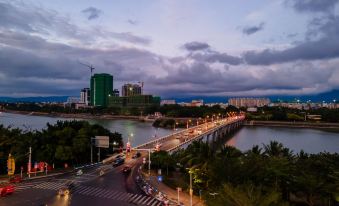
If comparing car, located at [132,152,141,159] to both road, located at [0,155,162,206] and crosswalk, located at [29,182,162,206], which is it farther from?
crosswalk, located at [29,182,162,206]

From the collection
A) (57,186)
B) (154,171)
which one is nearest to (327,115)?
(154,171)

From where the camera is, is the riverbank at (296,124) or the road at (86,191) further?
the riverbank at (296,124)

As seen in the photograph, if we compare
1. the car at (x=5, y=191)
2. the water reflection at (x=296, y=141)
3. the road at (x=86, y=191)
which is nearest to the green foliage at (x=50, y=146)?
the road at (x=86, y=191)

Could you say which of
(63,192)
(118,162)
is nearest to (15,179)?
(63,192)

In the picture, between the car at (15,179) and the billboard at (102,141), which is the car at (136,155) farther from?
the car at (15,179)

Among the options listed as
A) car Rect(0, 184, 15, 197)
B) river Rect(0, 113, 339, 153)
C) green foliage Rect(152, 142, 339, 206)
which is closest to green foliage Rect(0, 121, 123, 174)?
car Rect(0, 184, 15, 197)

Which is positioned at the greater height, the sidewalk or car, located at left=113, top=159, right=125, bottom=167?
car, located at left=113, top=159, right=125, bottom=167

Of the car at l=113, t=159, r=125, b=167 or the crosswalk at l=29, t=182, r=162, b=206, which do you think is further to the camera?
the car at l=113, t=159, r=125, b=167
